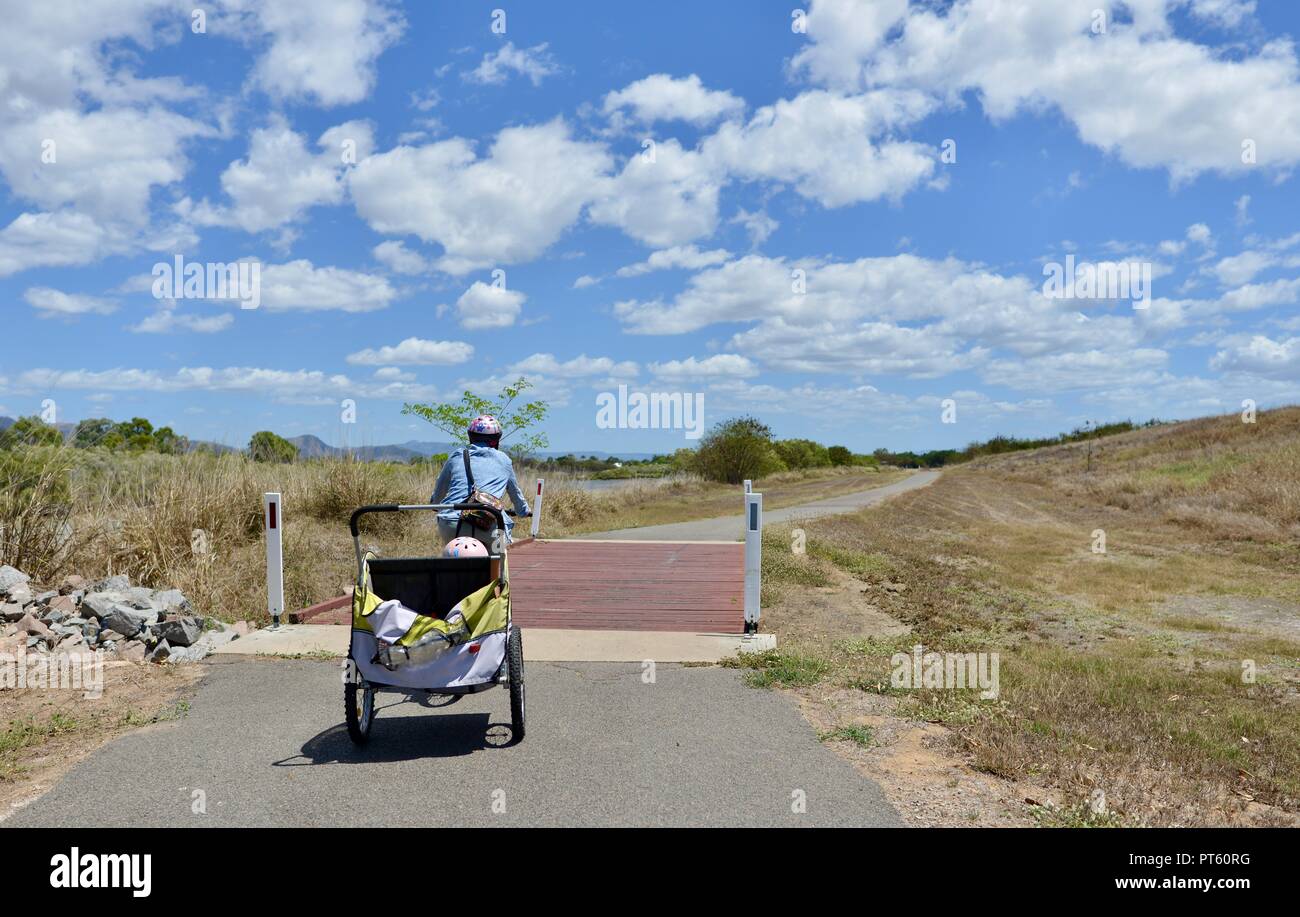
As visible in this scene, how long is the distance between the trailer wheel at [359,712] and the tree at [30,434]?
9.36 m

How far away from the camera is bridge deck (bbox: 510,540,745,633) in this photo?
1037cm

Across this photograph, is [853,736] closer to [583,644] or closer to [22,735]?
[583,644]

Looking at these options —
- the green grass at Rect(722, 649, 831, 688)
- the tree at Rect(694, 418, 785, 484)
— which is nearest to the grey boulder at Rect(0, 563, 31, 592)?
the green grass at Rect(722, 649, 831, 688)

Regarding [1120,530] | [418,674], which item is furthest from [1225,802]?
[1120,530]

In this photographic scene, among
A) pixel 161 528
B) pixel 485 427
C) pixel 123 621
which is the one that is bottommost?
pixel 123 621

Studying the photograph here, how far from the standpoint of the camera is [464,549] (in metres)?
6.13

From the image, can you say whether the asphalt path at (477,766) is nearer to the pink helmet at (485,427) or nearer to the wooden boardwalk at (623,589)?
the pink helmet at (485,427)

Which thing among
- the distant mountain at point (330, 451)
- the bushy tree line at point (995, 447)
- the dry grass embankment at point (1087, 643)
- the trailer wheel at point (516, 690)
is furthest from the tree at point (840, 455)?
the trailer wheel at point (516, 690)

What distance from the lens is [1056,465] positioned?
86.5m

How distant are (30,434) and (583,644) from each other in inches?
356

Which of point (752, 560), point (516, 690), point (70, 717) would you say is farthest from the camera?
point (752, 560)

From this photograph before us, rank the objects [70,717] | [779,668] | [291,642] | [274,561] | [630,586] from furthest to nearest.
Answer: [630,586] < [274,561] < [291,642] < [779,668] < [70,717]

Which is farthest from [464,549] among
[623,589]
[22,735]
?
[623,589]
